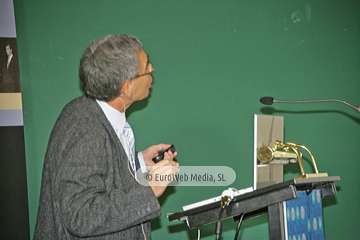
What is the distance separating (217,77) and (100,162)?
4.07 ft

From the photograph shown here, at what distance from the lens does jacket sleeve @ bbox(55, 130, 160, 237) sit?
47.2 inches

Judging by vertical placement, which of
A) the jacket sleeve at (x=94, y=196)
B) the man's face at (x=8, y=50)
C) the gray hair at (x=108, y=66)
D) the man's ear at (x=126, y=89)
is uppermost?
the man's face at (x=8, y=50)

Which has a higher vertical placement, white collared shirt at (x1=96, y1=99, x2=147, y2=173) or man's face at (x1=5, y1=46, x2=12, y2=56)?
man's face at (x1=5, y1=46, x2=12, y2=56)

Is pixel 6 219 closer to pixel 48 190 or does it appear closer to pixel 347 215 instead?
pixel 48 190

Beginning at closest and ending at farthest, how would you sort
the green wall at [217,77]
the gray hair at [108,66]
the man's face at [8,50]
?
the gray hair at [108,66] < the man's face at [8,50] < the green wall at [217,77]

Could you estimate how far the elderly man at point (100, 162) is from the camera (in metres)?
1.21

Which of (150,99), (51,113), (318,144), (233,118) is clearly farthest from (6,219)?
(318,144)

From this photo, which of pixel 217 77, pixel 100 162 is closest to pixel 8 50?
pixel 100 162

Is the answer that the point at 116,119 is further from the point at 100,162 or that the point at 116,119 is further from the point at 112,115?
the point at 100,162

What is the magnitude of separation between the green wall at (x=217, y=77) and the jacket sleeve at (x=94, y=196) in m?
0.85

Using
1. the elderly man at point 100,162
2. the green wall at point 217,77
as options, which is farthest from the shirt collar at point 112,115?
the green wall at point 217,77

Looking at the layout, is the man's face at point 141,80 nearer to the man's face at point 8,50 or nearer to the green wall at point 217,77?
the green wall at point 217,77

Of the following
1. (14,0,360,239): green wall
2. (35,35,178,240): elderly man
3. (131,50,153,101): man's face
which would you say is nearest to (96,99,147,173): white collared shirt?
(35,35,178,240): elderly man

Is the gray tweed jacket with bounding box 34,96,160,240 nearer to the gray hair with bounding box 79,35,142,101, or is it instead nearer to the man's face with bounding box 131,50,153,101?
the gray hair with bounding box 79,35,142,101
